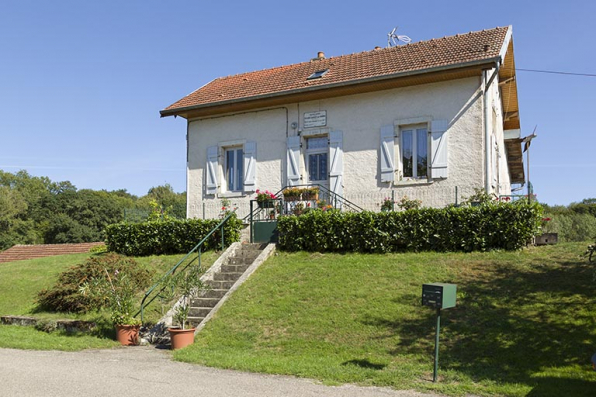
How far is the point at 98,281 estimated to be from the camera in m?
11.3

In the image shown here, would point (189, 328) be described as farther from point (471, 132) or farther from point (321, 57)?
point (321, 57)

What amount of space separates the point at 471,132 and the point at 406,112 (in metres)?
1.97

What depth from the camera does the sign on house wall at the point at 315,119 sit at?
16328 millimetres

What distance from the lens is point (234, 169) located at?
18.0 m

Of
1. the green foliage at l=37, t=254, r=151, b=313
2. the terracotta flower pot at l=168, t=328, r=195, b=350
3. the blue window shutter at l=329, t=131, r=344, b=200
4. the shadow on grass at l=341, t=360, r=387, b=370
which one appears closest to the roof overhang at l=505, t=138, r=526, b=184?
the blue window shutter at l=329, t=131, r=344, b=200

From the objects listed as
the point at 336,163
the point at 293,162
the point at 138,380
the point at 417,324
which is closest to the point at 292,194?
the point at 293,162

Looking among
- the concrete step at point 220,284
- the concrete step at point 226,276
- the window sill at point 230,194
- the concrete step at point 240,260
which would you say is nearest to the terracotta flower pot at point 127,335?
the concrete step at point 220,284

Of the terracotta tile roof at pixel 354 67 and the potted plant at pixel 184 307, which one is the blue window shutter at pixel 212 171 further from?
the potted plant at pixel 184 307

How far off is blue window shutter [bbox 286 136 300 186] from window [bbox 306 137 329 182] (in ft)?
1.42

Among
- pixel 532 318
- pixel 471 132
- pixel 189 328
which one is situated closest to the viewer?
pixel 532 318

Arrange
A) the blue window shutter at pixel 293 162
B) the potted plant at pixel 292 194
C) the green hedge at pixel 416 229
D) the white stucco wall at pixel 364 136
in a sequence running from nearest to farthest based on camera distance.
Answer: the green hedge at pixel 416 229 → the white stucco wall at pixel 364 136 → the potted plant at pixel 292 194 → the blue window shutter at pixel 293 162

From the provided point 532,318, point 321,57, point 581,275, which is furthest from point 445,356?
point 321,57

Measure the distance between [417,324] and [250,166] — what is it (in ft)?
32.5

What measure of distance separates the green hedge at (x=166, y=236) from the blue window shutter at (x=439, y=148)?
5794 mm
